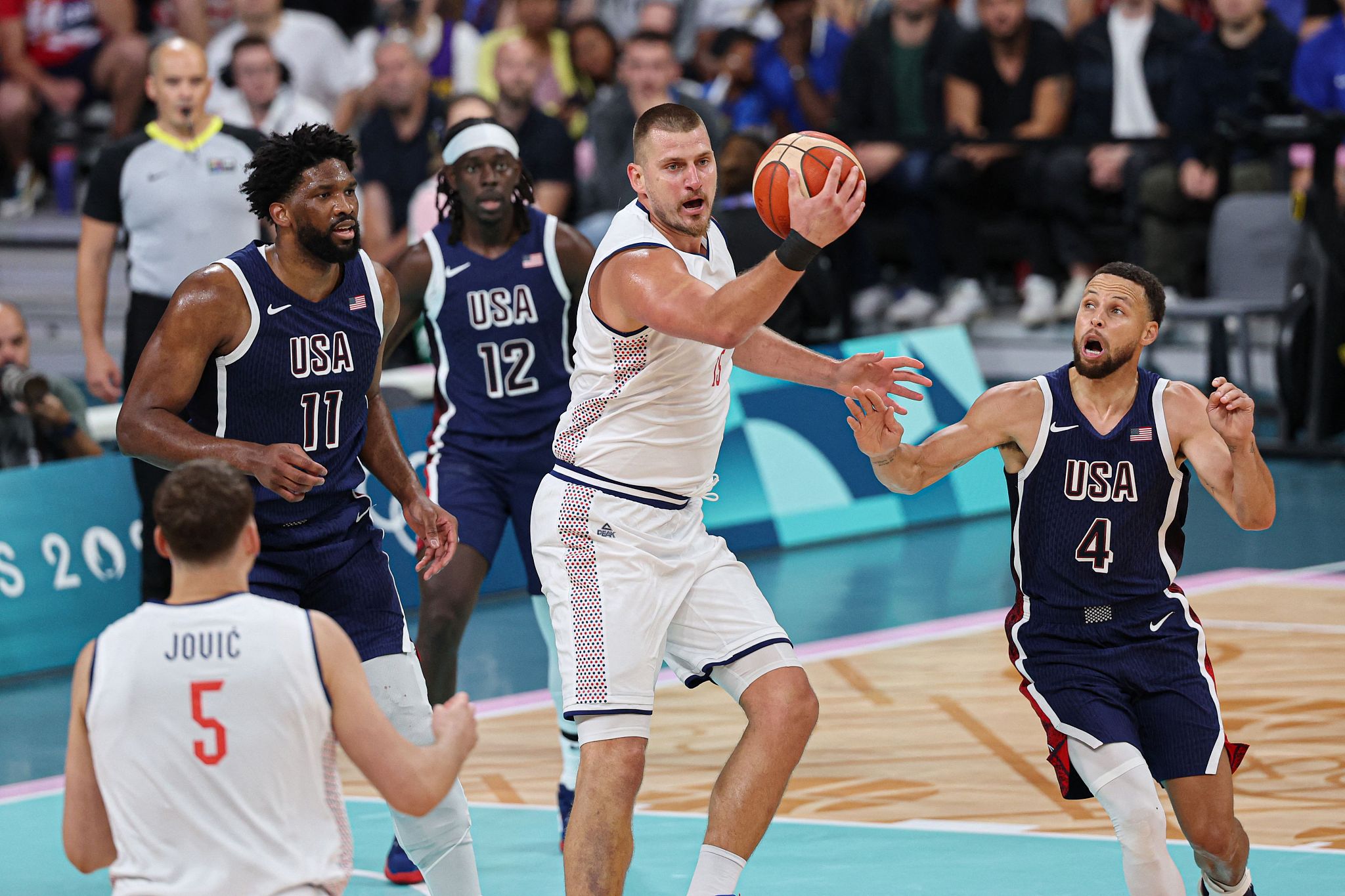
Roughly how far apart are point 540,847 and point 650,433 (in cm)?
176

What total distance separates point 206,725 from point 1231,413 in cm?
267

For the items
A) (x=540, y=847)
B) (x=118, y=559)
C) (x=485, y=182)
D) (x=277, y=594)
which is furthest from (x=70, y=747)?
(x=118, y=559)

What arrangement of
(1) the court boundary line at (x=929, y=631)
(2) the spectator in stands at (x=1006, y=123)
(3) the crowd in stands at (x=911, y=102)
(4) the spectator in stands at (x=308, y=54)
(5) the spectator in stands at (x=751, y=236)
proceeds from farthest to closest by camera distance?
(4) the spectator in stands at (x=308, y=54)
(2) the spectator in stands at (x=1006, y=123)
(3) the crowd in stands at (x=911, y=102)
(5) the spectator in stands at (x=751, y=236)
(1) the court boundary line at (x=929, y=631)

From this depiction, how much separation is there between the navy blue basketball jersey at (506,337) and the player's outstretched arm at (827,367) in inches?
43.2

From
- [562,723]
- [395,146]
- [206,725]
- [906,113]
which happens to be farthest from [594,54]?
[206,725]

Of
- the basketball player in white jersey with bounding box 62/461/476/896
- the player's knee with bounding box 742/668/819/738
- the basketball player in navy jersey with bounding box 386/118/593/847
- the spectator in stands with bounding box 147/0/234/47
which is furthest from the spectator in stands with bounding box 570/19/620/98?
the basketball player in white jersey with bounding box 62/461/476/896

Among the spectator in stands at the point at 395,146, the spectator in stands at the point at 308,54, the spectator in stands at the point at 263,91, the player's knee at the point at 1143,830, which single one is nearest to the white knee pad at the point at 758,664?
the player's knee at the point at 1143,830

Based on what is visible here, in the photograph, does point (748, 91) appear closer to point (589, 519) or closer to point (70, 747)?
point (589, 519)

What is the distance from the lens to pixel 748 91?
13602 mm

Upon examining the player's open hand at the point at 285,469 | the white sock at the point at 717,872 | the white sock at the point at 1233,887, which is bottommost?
the white sock at the point at 1233,887

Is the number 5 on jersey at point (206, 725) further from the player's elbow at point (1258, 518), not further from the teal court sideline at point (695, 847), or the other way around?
the player's elbow at point (1258, 518)

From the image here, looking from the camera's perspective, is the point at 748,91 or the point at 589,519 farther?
the point at 748,91

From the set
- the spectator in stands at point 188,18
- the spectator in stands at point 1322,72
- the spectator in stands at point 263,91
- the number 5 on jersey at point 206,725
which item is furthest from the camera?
the spectator in stands at point 188,18

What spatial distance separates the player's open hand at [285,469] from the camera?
468 cm
